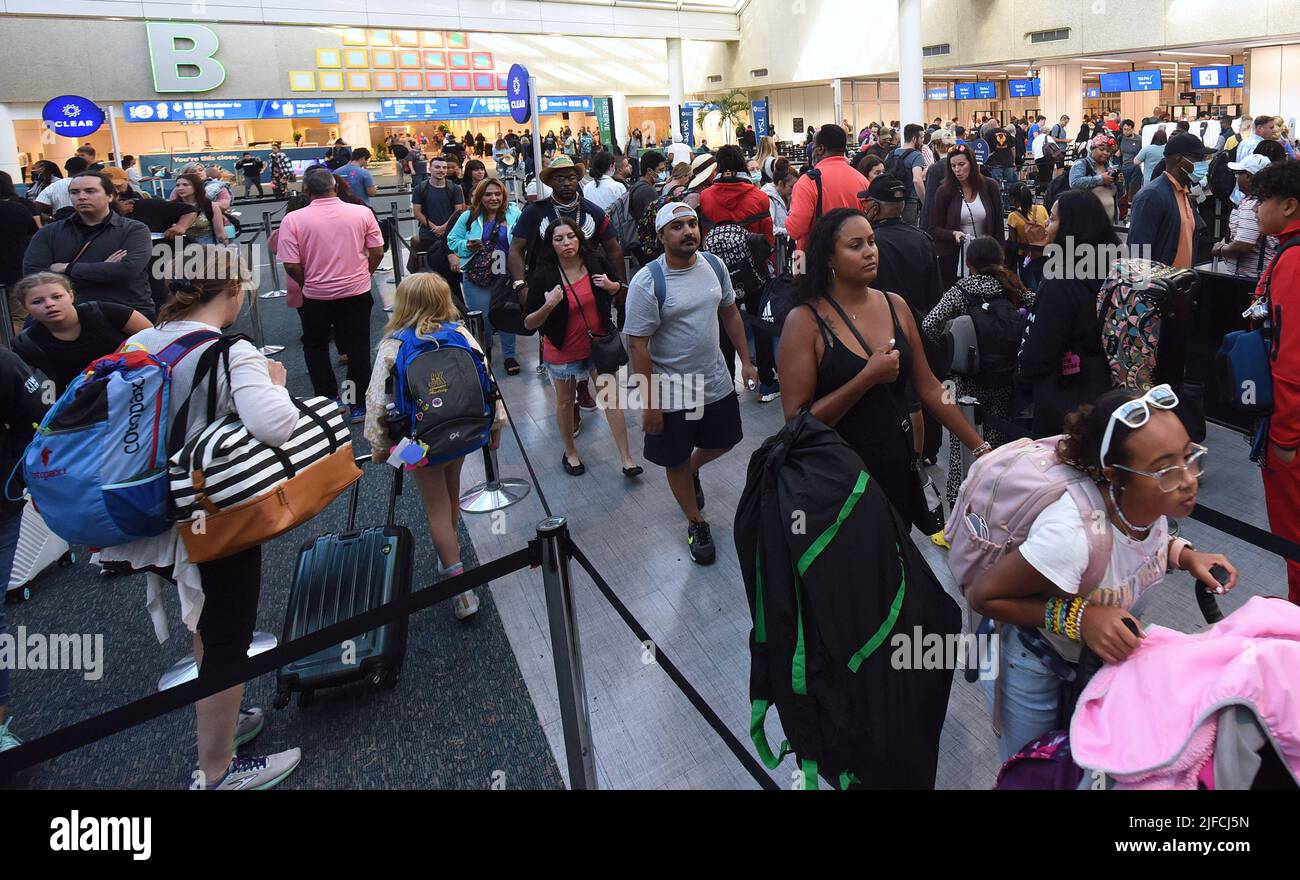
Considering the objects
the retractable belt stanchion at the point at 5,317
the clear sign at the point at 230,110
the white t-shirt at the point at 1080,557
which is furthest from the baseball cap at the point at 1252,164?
the clear sign at the point at 230,110

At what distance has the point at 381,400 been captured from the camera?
3.67m

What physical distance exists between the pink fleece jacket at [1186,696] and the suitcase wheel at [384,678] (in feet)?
8.26

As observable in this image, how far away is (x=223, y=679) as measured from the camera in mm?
2047

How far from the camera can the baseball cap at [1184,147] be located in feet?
15.9

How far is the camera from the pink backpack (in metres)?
1.84

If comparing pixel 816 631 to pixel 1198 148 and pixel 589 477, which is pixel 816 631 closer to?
pixel 589 477

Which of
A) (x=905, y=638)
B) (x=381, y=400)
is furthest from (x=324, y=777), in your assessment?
(x=905, y=638)

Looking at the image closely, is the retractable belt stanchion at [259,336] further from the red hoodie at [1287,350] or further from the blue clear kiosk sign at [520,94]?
the red hoodie at [1287,350]

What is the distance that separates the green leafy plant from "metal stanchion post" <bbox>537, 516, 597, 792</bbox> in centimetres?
3286

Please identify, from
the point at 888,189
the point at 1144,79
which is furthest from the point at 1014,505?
the point at 1144,79

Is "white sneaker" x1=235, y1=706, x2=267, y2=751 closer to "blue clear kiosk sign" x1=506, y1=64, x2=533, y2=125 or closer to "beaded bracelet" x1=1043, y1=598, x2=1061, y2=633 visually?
"beaded bracelet" x1=1043, y1=598, x2=1061, y2=633

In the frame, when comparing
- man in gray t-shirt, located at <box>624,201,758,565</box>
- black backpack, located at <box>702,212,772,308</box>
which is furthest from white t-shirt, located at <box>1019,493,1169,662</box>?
black backpack, located at <box>702,212,772,308</box>

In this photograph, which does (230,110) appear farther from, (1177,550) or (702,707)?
(1177,550)
